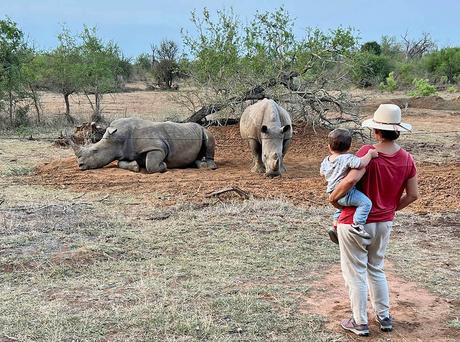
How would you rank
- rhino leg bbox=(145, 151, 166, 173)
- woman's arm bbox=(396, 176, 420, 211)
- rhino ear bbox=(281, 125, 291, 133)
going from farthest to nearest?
rhino leg bbox=(145, 151, 166, 173) → rhino ear bbox=(281, 125, 291, 133) → woman's arm bbox=(396, 176, 420, 211)

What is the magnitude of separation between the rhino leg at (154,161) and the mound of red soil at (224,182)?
0.75ft

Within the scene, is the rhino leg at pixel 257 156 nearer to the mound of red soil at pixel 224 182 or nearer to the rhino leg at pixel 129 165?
the mound of red soil at pixel 224 182

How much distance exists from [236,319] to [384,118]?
193 cm

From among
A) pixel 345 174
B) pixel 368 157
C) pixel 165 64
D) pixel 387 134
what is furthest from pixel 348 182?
pixel 165 64

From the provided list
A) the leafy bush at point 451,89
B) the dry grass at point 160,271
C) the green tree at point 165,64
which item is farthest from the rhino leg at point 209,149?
the leafy bush at point 451,89

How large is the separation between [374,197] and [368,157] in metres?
0.33

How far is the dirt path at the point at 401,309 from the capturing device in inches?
179

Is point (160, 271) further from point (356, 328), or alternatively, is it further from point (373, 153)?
point (373, 153)

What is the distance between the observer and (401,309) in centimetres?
504

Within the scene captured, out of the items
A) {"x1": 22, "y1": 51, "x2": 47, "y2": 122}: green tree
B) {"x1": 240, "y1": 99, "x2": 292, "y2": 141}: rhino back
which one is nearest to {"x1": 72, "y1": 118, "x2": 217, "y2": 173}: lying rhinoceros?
{"x1": 240, "y1": 99, "x2": 292, "y2": 141}: rhino back

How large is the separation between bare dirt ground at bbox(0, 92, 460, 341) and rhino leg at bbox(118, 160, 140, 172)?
0.17 meters

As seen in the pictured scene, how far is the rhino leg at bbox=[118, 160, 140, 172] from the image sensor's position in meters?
11.7

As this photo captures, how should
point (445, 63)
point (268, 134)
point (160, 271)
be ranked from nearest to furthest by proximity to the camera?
point (160, 271)
point (268, 134)
point (445, 63)

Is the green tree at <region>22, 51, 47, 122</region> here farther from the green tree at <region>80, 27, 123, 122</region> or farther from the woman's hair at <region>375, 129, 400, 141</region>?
the woman's hair at <region>375, 129, 400, 141</region>
